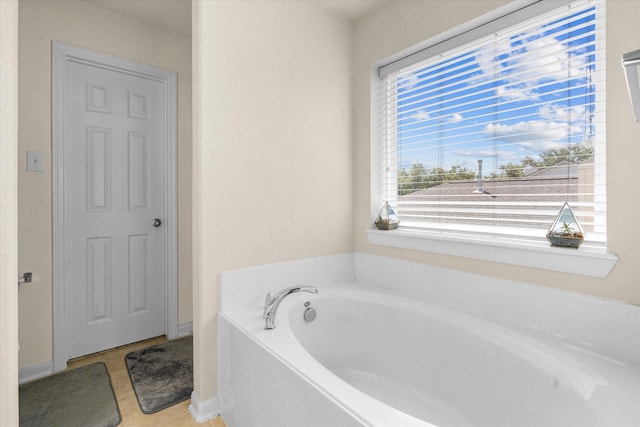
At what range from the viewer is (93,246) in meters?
2.24

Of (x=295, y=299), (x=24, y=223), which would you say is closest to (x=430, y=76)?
(x=295, y=299)

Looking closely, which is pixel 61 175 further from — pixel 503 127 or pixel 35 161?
pixel 503 127

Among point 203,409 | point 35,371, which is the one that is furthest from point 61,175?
point 203,409

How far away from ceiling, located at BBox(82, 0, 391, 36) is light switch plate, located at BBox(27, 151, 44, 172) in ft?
3.45

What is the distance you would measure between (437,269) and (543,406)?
774 millimetres

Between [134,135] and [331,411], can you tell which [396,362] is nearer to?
[331,411]

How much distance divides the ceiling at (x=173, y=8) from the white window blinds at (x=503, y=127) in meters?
0.41

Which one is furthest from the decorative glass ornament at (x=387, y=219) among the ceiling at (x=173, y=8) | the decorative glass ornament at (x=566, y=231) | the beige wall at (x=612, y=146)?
the ceiling at (x=173, y=8)

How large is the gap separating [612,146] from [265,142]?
5.10 feet

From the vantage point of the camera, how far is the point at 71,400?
1739 mm

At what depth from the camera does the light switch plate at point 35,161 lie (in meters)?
1.93

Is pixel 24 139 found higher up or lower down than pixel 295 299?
higher up

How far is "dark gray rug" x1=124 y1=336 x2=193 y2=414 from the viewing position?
175 centimetres

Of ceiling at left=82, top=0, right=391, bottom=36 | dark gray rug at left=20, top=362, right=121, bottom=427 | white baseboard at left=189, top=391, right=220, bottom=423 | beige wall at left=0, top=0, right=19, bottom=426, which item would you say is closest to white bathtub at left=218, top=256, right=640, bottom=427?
white baseboard at left=189, top=391, right=220, bottom=423
